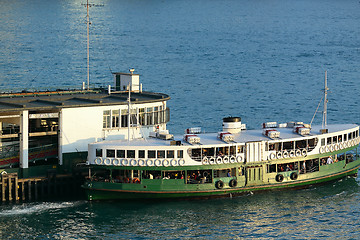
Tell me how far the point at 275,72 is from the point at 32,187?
314ft

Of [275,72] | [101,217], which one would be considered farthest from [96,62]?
[101,217]

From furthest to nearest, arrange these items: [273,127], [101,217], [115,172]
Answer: [273,127] < [115,172] < [101,217]

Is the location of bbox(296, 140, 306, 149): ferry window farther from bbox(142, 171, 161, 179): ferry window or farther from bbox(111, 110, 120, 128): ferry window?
bbox(111, 110, 120, 128): ferry window

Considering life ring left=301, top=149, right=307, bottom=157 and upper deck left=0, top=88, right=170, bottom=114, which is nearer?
upper deck left=0, top=88, right=170, bottom=114

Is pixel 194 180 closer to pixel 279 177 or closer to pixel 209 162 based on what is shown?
pixel 209 162

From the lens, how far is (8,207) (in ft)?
224

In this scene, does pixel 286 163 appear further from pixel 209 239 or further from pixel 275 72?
pixel 275 72

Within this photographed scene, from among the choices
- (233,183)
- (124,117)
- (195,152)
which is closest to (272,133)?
(233,183)

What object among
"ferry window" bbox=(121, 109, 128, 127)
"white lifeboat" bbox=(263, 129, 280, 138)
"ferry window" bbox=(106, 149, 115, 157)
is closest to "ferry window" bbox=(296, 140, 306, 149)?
"white lifeboat" bbox=(263, 129, 280, 138)

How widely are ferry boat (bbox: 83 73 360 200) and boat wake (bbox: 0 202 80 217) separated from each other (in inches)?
93.5

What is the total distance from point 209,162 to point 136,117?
10113 mm

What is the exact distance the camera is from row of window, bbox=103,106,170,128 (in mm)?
75562

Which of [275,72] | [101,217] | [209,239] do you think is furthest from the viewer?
[275,72]

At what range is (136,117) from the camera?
76812mm
